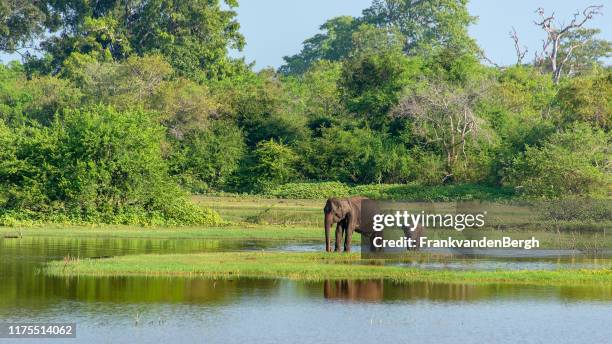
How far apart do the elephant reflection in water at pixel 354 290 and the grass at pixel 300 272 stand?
74cm

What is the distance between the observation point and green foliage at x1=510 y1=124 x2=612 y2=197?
168 feet

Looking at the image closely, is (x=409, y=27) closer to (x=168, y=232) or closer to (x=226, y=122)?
(x=226, y=122)

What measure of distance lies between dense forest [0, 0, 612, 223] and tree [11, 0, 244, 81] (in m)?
0.16

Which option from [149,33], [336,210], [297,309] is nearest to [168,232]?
[336,210]

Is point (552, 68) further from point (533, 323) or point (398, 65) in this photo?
point (533, 323)

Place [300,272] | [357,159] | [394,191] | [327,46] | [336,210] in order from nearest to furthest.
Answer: [300,272] → [336,210] → [394,191] → [357,159] → [327,46]

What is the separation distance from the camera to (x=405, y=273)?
1171 inches

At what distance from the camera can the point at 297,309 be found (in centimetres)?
2433

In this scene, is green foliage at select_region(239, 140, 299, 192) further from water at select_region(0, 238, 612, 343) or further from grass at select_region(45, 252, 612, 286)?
water at select_region(0, 238, 612, 343)

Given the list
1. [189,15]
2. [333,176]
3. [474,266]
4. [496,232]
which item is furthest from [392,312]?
[189,15]

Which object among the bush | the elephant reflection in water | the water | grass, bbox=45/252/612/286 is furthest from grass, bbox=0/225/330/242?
the bush

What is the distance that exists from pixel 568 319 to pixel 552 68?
82.9 meters

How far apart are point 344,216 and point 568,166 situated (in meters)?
19.5

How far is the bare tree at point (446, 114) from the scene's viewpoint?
2409 inches
